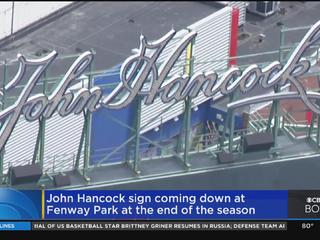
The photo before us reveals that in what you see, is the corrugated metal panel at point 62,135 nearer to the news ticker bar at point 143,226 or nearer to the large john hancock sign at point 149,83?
the large john hancock sign at point 149,83

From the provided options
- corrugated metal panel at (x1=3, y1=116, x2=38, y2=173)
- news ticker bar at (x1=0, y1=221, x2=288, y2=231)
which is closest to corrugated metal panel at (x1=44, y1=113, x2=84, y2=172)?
corrugated metal panel at (x1=3, y1=116, x2=38, y2=173)

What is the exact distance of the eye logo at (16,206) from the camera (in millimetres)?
77250

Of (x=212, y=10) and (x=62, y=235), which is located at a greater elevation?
(x=212, y=10)

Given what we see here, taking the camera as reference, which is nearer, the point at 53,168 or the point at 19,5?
the point at 53,168

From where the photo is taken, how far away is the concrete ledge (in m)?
98.8

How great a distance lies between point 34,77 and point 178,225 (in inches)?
296

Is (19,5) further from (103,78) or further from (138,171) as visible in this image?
(138,171)

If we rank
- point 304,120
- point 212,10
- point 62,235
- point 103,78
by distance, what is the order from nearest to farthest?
Answer: point 62,235 < point 103,78 < point 304,120 < point 212,10

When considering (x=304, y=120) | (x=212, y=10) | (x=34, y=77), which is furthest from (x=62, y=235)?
(x=212, y=10)

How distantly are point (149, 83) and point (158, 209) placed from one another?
515 centimetres

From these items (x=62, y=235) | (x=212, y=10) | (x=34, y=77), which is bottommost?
(x=62, y=235)

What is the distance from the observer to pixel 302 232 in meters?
78.1

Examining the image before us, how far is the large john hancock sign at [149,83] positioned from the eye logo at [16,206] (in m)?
1.80

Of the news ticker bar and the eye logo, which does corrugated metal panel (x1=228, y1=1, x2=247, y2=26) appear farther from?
the eye logo
